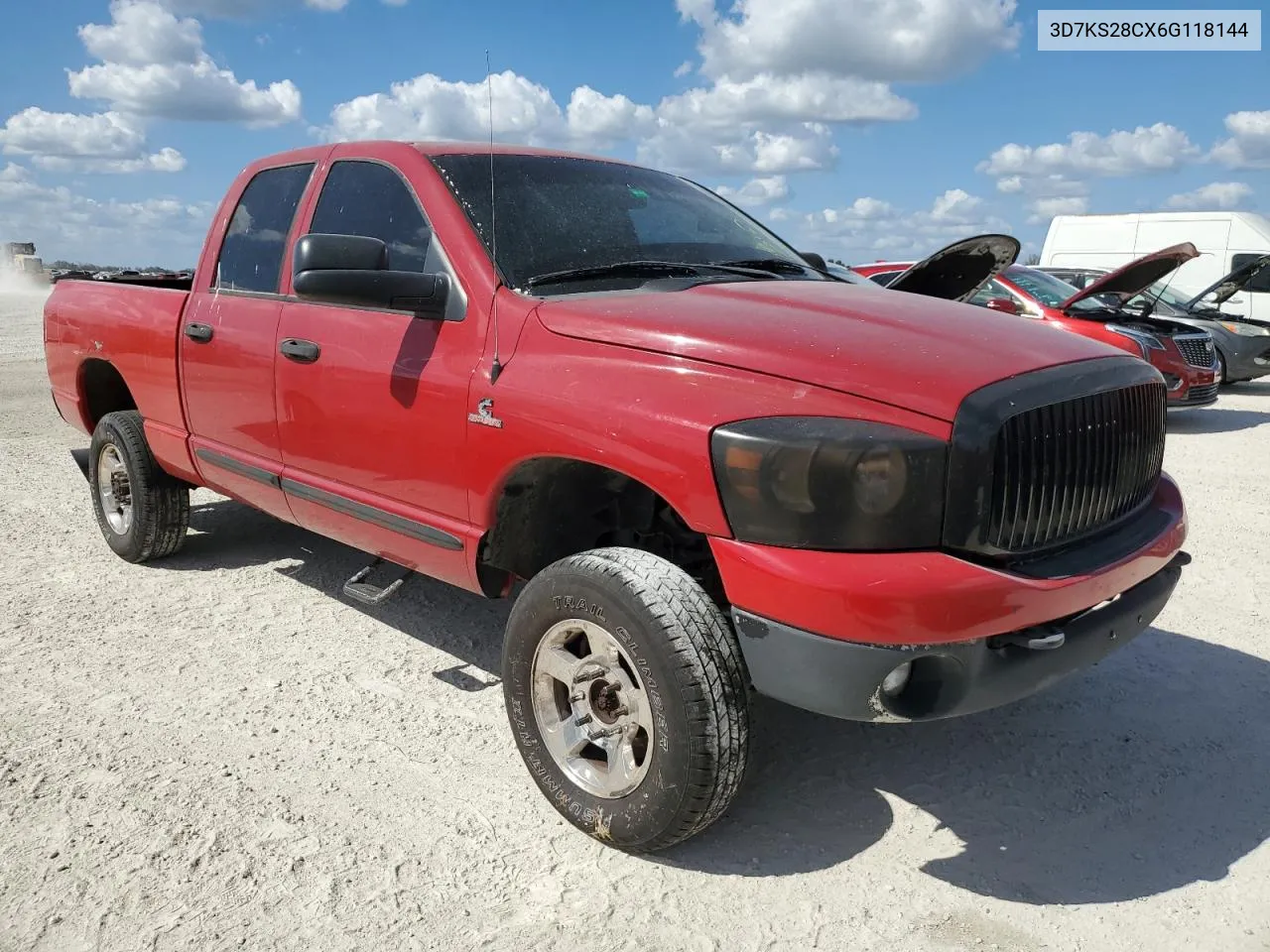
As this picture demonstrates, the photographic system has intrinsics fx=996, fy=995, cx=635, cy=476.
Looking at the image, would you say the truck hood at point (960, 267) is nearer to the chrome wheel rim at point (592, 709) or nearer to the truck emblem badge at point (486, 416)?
the truck emblem badge at point (486, 416)

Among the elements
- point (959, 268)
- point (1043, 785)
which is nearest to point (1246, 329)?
point (959, 268)

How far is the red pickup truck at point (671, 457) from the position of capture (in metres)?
2.30

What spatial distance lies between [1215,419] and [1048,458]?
9945mm

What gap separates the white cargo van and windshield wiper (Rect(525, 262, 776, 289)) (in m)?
14.9

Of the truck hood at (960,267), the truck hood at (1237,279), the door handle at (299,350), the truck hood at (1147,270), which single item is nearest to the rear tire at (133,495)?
the door handle at (299,350)

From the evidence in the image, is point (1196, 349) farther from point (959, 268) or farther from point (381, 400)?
point (381, 400)

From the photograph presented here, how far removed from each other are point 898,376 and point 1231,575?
370cm

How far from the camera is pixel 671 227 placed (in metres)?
3.66

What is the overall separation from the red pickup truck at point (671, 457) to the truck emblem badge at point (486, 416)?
0.04ft

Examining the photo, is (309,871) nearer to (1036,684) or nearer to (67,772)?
(67,772)

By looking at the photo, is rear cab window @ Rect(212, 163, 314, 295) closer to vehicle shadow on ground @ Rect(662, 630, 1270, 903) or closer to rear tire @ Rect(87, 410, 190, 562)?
rear tire @ Rect(87, 410, 190, 562)

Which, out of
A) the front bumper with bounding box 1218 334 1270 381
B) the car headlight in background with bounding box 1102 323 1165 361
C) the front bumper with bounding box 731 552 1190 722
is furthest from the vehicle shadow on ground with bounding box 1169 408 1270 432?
the front bumper with bounding box 731 552 1190 722

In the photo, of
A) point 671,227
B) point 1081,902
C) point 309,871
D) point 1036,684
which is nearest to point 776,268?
point 671,227

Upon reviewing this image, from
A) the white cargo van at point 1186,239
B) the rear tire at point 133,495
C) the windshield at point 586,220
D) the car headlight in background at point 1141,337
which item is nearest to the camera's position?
the windshield at point 586,220
